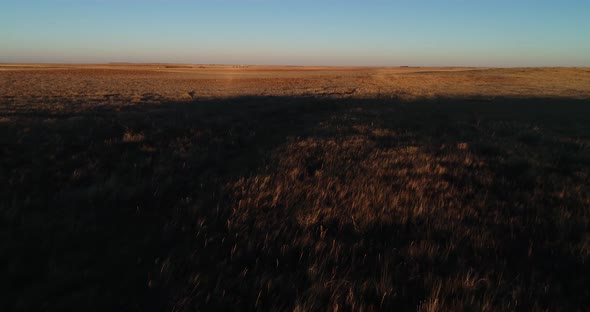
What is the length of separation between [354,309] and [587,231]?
318cm

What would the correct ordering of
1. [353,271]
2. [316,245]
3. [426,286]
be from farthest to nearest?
[316,245]
[353,271]
[426,286]

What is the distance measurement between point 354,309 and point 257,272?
858mm

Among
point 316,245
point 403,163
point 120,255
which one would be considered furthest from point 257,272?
point 403,163

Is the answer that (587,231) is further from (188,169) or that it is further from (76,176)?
(76,176)

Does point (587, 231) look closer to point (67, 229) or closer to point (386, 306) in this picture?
point (386, 306)

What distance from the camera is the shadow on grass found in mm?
2438

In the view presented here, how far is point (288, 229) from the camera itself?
11.4 ft

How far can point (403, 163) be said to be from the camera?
248 inches

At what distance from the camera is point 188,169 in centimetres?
569

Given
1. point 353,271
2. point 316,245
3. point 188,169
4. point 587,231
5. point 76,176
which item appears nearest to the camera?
point 353,271

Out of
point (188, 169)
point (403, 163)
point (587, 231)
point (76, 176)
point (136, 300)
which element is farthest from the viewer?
point (403, 163)

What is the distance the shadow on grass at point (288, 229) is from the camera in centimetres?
244

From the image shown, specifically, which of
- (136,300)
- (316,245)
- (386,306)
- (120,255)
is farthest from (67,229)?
(386,306)

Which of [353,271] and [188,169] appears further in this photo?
[188,169]
